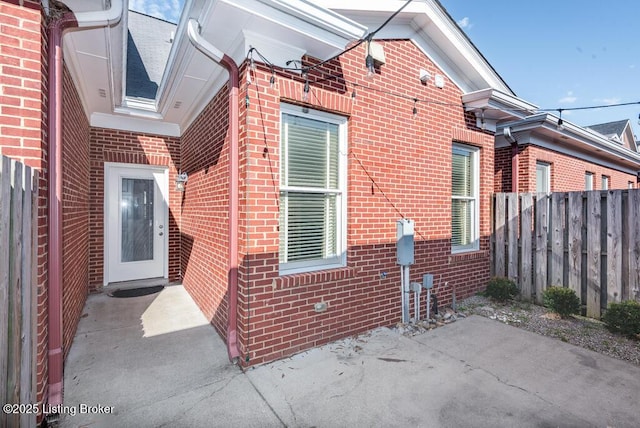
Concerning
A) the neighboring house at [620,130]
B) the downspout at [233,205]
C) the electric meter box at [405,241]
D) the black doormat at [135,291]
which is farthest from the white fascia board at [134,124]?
the neighboring house at [620,130]

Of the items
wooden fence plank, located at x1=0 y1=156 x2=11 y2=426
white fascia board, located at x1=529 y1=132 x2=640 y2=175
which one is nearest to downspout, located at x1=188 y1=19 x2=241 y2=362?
wooden fence plank, located at x1=0 y1=156 x2=11 y2=426

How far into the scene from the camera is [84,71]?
163 inches

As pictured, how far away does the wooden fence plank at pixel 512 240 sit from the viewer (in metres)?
5.64

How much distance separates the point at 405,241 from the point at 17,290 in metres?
3.78

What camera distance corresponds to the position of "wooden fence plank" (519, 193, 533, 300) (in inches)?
214

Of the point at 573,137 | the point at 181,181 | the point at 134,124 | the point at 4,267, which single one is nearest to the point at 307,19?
the point at 4,267

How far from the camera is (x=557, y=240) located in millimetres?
5117

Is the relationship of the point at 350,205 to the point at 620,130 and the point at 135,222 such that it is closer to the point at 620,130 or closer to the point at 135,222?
the point at 135,222

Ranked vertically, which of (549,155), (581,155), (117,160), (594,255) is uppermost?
(581,155)

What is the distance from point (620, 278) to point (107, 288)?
858 cm

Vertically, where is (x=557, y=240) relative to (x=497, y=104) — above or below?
below

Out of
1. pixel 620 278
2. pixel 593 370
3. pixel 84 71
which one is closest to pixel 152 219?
pixel 84 71

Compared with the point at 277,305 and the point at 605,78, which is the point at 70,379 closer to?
the point at 277,305

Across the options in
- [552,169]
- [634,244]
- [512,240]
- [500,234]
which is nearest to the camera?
[634,244]
